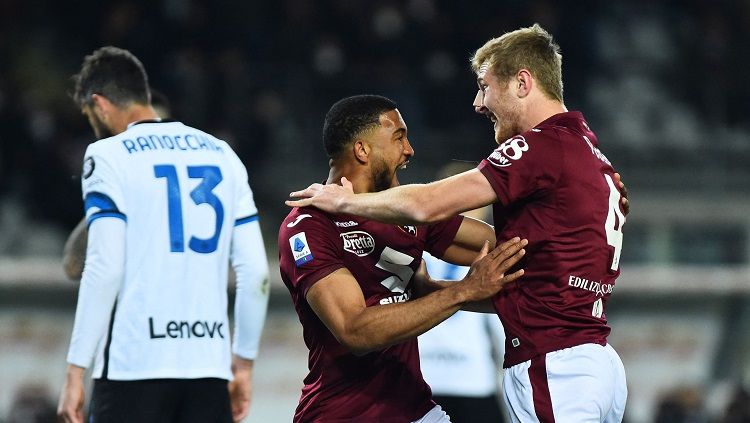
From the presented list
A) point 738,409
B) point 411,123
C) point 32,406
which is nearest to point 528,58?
point 32,406

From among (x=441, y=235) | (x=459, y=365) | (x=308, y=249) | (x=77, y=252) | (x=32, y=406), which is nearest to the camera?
(x=308, y=249)

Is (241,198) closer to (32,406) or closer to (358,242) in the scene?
(358,242)

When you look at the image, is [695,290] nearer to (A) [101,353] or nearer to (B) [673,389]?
(B) [673,389]

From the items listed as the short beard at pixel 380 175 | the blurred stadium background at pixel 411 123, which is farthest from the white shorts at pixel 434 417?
the blurred stadium background at pixel 411 123

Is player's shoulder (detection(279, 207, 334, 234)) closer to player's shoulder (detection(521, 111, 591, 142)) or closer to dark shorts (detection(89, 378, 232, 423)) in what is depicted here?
player's shoulder (detection(521, 111, 591, 142))

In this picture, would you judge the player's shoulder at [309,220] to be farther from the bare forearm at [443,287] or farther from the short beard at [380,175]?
the bare forearm at [443,287]

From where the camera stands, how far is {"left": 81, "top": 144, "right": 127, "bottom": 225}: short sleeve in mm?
4762

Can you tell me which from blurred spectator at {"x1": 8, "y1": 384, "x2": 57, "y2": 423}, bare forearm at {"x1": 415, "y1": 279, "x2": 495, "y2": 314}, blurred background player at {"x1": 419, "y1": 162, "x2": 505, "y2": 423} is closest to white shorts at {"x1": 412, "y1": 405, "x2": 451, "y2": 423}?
bare forearm at {"x1": 415, "y1": 279, "x2": 495, "y2": 314}

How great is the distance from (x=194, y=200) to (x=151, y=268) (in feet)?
1.10

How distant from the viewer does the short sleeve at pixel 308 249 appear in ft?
13.6

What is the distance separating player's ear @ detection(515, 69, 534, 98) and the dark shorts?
1.80 m

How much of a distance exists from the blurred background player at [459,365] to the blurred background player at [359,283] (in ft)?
8.76

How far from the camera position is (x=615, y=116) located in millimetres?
12945

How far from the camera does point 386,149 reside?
14.4 feet
